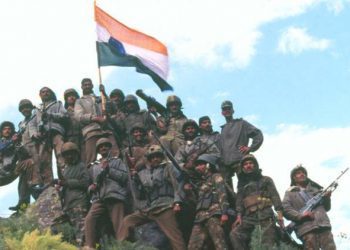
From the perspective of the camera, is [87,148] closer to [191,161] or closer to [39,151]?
[39,151]

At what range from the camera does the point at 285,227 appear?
12.4m

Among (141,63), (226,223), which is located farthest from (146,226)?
(141,63)

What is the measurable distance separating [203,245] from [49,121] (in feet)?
16.5

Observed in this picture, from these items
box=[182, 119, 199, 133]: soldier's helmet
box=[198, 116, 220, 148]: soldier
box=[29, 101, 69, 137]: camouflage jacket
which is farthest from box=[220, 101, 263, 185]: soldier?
box=[29, 101, 69, 137]: camouflage jacket

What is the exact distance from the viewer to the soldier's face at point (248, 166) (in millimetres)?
12383

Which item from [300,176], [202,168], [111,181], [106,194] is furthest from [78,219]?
[300,176]

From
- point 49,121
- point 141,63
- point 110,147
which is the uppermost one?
point 141,63

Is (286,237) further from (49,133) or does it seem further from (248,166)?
(49,133)

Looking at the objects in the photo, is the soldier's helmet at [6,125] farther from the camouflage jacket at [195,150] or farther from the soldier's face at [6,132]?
the camouflage jacket at [195,150]

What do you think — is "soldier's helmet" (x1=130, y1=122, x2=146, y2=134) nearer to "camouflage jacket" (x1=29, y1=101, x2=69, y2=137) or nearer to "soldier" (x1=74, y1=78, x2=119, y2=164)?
"soldier" (x1=74, y1=78, x2=119, y2=164)

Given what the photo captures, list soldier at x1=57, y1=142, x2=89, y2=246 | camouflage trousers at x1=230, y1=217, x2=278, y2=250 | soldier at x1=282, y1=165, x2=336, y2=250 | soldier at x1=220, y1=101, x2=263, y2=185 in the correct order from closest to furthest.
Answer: camouflage trousers at x1=230, y1=217, x2=278, y2=250 < soldier at x1=282, y1=165, x2=336, y2=250 < soldier at x1=57, y1=142, x2=89, y2=246 < soldier at x1=220, y1=101, x2=263, y2=185

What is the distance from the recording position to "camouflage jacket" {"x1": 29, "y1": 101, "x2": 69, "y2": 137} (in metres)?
15.5

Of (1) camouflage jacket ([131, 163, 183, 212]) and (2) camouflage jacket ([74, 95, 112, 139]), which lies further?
(2) camouflage jacket ([74, 95, 112, 139])

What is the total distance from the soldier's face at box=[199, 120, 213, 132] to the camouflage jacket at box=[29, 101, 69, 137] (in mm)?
3033
